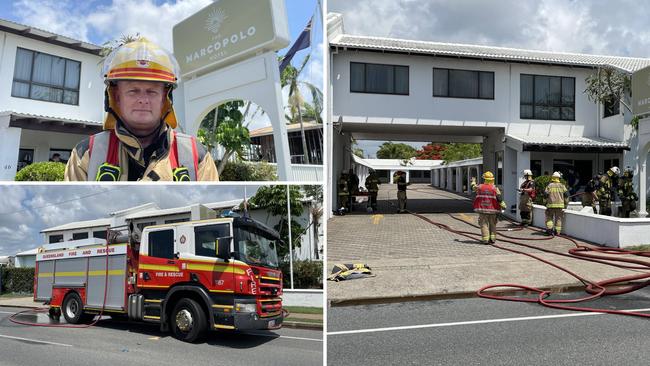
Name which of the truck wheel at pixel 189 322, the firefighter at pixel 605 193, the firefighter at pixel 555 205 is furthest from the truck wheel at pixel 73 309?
the firefighter at pixel 605 193

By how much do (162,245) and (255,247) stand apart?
29cm

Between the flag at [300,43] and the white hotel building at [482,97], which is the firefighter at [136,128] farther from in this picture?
the white hotel building at [482,97]

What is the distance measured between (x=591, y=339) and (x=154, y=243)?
5.31 metres

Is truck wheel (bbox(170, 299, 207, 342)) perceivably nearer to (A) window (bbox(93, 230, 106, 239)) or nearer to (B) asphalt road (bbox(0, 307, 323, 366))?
(B) asphalt road (bbox(0, 307, 323, 366))

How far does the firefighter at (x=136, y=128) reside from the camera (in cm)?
173

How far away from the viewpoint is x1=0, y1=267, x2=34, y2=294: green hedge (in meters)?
1.72

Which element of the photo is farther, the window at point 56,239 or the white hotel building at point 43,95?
the white hotel building at point 43,95

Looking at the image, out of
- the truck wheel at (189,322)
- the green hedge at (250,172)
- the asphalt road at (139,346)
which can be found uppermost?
the green hedge at (250,172)

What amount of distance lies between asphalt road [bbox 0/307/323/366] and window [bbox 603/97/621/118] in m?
20.8

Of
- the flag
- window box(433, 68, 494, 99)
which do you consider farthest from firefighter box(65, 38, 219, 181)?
window box(433, 68, 494, 99)

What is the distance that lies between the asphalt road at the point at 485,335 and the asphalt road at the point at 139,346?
3.46 metres

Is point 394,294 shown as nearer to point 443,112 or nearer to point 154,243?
point 154,243

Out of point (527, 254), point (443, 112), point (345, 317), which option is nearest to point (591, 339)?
point (345, 317)

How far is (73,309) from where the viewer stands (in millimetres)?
1773
